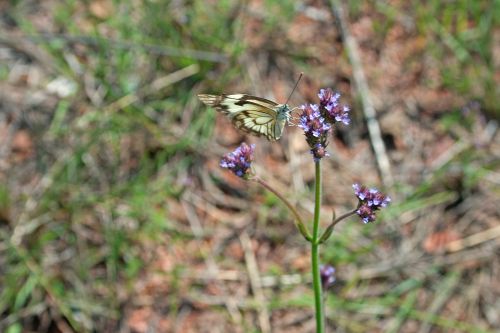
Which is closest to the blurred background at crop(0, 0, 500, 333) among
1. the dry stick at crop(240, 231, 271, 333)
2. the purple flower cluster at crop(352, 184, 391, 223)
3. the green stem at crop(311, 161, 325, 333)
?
the dry stick at crop(240, 231, 271, 333)

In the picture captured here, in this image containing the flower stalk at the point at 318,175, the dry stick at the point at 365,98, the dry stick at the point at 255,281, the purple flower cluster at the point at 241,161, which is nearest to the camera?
the flower stalk at the point at 318,175

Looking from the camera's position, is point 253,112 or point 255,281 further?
point 255,281

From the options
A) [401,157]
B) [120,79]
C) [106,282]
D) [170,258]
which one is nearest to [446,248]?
[401,157]

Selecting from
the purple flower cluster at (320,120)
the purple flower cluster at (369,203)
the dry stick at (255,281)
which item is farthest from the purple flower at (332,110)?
the dry stick at (255,281)

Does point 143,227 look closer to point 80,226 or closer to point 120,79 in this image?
point 80,226

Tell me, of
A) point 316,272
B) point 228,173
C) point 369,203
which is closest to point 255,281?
point 228,173

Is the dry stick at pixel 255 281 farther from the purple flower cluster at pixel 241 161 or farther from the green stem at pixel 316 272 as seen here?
Answer: the purple flower cluster at pixel 241 161

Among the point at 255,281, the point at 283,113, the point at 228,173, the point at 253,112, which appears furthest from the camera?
the point at 228,173

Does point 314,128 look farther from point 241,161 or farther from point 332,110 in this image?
point 241,161

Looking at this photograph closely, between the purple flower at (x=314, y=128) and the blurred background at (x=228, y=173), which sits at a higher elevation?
the blurred background at (x=228, y=173)
